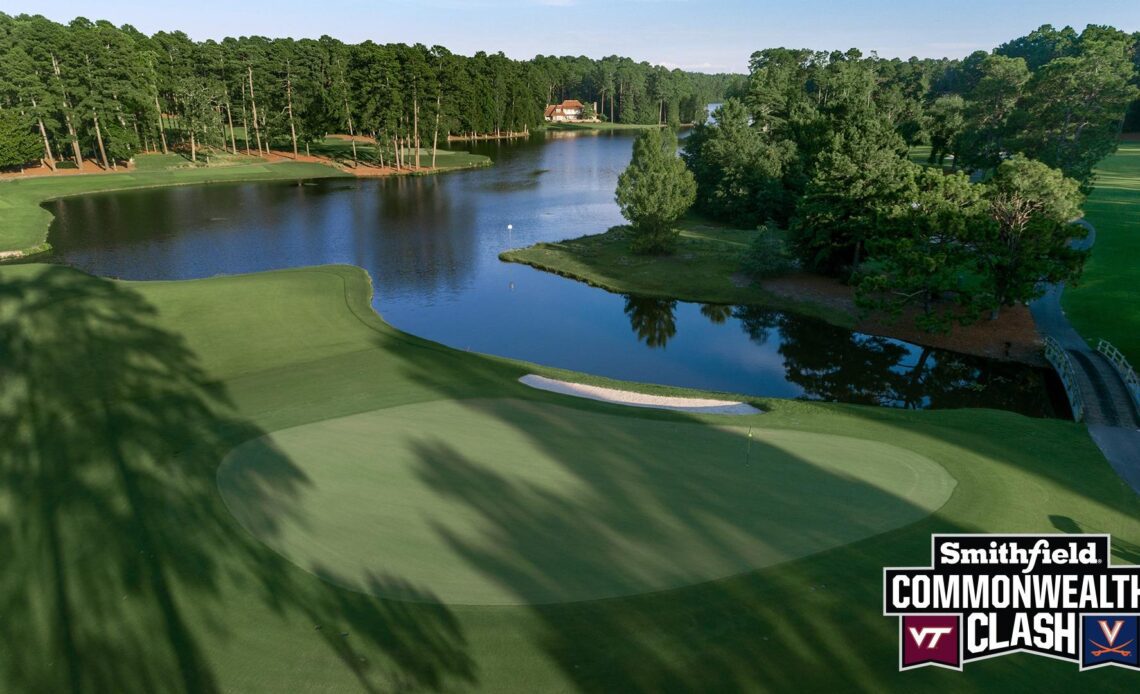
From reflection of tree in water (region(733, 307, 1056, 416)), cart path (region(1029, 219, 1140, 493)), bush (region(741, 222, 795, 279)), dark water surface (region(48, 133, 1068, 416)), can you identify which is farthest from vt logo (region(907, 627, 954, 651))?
bush (region(741, 222, 795, 279))

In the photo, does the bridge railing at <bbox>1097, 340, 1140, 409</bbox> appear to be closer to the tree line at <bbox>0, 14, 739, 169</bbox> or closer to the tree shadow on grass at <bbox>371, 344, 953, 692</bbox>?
the tree shadow on grass at <bbox>371, 344, 953, 692</bbox>

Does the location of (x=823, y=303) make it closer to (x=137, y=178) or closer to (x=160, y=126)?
(x=137, y=178)

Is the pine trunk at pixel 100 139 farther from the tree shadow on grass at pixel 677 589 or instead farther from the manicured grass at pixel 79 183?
the tree shadow on grass at pixel 677 589

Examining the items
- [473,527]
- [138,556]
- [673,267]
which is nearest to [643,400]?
[473,527]

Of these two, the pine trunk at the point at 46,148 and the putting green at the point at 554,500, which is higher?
the pine trunk at the point at 46,148

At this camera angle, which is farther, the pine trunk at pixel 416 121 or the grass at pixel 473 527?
the pine trunk at pixel 416 121

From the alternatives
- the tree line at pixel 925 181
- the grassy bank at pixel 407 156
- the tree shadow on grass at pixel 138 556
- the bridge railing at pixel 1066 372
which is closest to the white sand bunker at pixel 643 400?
the tree shadow on grass at pixel 138 556
